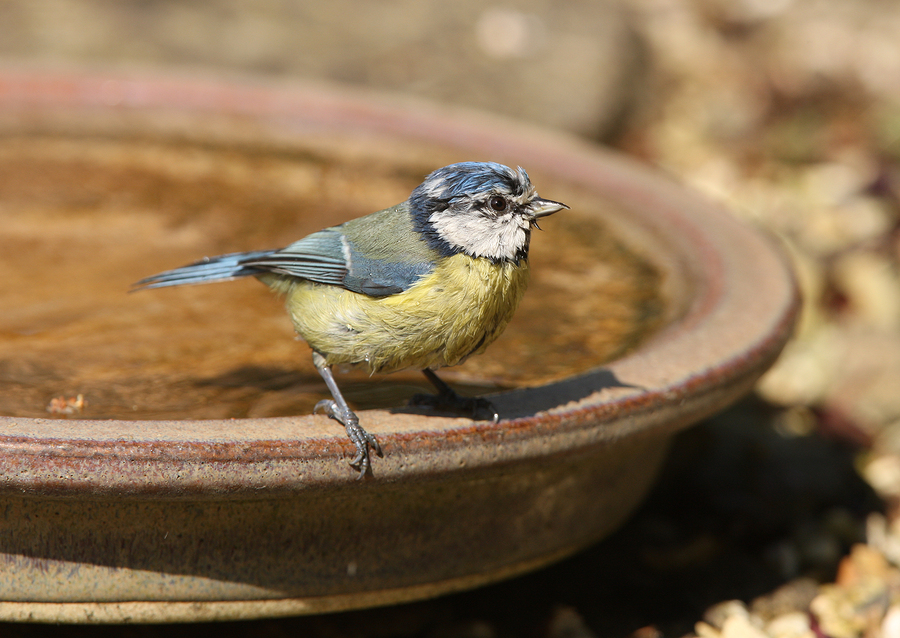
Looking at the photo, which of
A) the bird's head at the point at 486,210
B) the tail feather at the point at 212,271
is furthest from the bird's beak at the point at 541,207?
the tail feather at the point at 212,271

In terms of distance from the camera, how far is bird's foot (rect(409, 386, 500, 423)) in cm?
245

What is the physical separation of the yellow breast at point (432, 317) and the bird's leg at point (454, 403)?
0.13 m

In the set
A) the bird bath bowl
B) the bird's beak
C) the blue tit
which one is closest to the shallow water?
the bird bath bowl

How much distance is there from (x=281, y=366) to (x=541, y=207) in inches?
45.5

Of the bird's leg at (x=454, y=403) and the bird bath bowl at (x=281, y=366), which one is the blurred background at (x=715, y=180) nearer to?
the bird bath bowl at (x=281, y=366)

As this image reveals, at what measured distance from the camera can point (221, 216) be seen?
14.0 feet

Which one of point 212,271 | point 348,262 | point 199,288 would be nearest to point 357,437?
point 348,262

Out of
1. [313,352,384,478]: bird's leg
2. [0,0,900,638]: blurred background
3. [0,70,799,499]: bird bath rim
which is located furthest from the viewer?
[0,0,900,638]: blurred background

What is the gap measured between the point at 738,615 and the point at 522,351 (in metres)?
1.17

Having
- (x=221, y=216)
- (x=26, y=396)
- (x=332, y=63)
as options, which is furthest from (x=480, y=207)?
(x=332, y=63)

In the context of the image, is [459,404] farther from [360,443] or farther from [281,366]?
[281,366]

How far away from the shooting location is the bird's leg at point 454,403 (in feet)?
8.07

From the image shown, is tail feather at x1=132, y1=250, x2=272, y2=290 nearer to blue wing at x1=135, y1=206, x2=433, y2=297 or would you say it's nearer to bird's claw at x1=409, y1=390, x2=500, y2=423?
blue wing at x1=135, y1=206, x2=433, y2=297

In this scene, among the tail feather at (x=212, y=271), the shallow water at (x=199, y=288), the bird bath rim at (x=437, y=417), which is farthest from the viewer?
the shallow water at (x=199, y=288)
